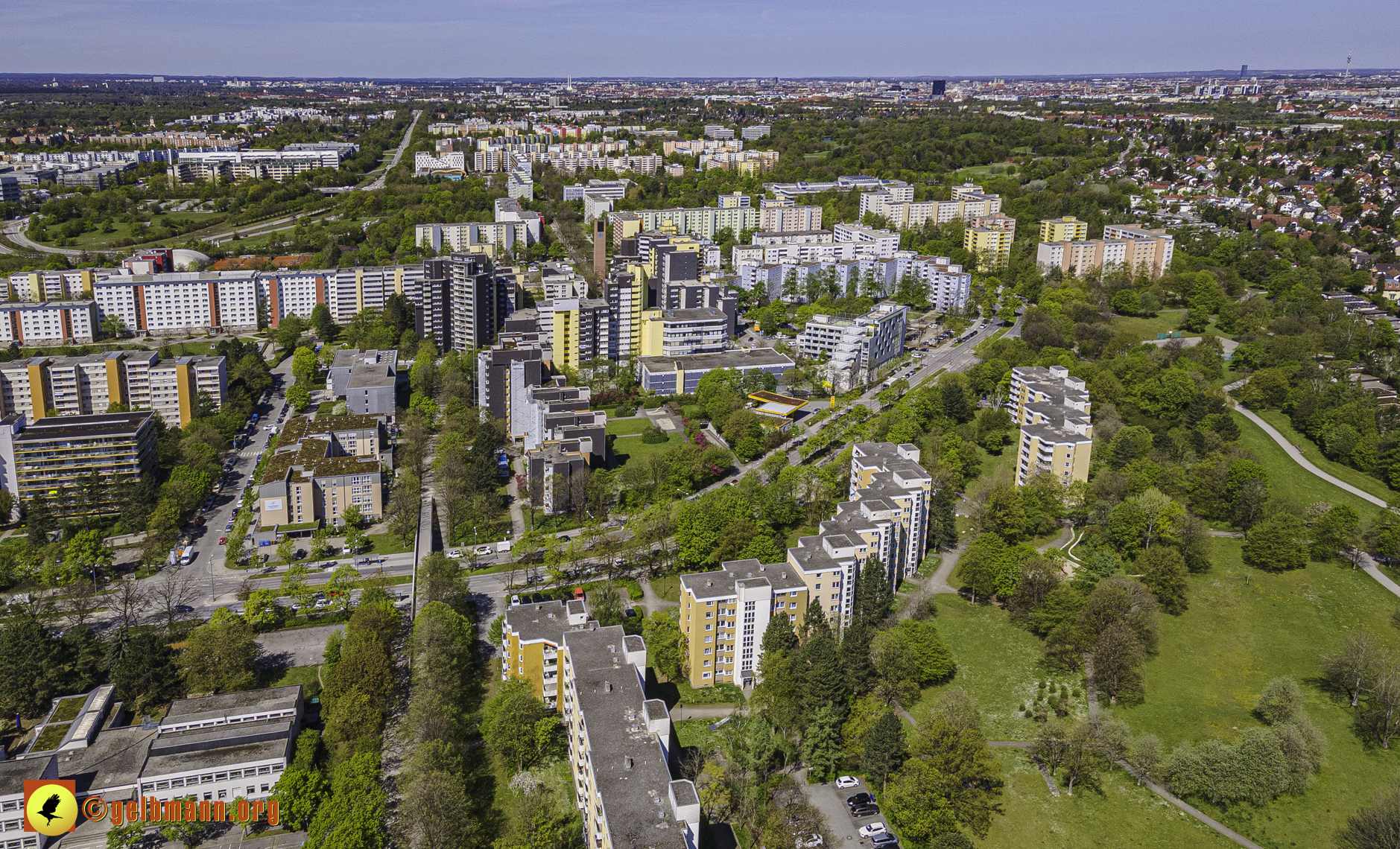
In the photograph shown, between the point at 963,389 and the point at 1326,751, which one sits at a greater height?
the point at 963,389

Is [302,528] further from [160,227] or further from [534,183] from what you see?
[534,183]

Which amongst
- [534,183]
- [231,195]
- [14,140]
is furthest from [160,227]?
[14,140]

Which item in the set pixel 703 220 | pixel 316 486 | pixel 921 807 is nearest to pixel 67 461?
pixel 316 486

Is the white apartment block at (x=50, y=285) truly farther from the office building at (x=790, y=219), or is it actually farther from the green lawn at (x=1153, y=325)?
the green lawn at (x=1153, y=325)

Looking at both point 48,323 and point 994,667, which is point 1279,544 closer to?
point 994,667

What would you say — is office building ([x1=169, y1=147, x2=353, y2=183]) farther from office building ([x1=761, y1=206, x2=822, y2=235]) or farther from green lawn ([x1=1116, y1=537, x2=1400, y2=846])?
green lawn ([x1=1116, y1=537, x2=1400, y2=846])

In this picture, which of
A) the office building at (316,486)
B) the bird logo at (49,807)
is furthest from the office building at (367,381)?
the bird logo at (49,807)
